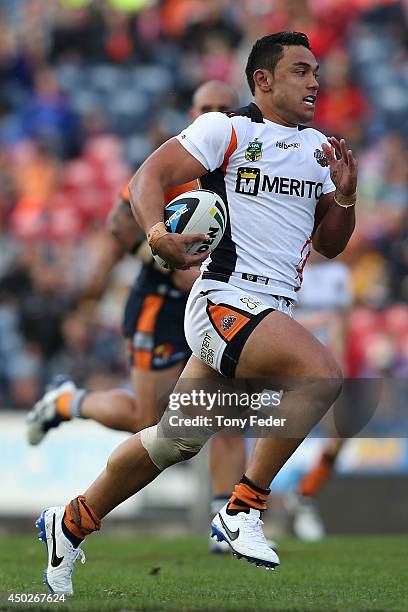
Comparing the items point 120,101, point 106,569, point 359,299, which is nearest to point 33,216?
point 120,101

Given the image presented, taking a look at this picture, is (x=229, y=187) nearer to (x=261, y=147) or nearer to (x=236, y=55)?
(x=261, y=147)

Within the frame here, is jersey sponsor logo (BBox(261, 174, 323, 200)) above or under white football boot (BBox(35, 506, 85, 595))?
above

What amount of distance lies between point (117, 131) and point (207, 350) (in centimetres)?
1251

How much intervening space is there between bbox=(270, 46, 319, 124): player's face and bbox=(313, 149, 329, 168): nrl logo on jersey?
157 millimetres

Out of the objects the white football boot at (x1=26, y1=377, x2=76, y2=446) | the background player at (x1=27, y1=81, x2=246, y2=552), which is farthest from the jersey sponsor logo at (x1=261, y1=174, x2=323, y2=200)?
the white football boot at (x1=26, y1=377, x2=76, y2=446)

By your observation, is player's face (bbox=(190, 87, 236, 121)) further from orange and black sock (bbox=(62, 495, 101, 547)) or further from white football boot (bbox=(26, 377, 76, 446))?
orange and black sock (bbox=(62, 495, 101, 547))

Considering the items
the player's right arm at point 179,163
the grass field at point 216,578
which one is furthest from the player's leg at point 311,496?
the player's right arm at point 179,163

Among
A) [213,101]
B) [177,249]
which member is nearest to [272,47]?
[177,249]

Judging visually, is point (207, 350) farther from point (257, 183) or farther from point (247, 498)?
point (257, 183)

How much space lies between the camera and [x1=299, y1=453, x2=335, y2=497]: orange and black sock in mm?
9555

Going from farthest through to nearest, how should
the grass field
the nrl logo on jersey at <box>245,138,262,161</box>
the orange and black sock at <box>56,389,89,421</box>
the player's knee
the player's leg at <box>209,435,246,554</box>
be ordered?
the orange and black sock at <box>56,389,89,421</box>
the player's knee
the player's leg at <box>209,435,246,554</box>
the nrl logo on jersey at <box>245,138,262,161</box>
the grass field

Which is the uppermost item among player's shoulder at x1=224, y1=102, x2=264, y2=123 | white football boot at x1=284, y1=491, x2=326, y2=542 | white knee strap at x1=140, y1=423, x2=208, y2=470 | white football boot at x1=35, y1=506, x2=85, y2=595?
player's shoulder at x1=224, y1=102, x2=264, y2=123

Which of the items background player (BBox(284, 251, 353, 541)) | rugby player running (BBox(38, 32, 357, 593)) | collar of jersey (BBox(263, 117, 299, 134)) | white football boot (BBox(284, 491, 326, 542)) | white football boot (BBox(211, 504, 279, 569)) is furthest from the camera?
white football boot (BBox(284, 491, 326, 542))

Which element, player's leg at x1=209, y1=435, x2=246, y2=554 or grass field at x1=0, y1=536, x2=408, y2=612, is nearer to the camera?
grass field at x1=0, y1=536, x2=408, y2=612
